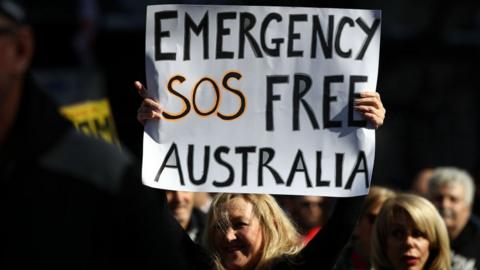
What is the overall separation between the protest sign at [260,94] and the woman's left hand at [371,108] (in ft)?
0.14

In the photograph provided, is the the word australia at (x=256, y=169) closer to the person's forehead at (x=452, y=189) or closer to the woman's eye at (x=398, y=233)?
the woman's eye at (x=398, y=233)

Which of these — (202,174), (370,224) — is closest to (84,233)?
(202,174)

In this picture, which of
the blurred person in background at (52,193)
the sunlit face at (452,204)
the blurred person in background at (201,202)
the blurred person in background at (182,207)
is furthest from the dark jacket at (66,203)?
the sunlit face at (452,204)

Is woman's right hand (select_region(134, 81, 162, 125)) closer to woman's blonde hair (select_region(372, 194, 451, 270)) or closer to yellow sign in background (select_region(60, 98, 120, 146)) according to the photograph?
woman's blonde hair (select_region(372, 194, 451, 270))

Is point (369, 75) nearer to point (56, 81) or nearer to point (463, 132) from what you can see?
point (56, 81)

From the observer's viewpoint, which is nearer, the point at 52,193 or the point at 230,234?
the point at 52,193

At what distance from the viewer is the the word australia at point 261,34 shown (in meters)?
4.48

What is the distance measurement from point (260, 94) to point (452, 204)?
256 centimetres

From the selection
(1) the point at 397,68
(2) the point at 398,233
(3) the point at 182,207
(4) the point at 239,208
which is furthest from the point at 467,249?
(1) the point at 397,68

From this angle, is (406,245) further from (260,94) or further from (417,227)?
(260,94)

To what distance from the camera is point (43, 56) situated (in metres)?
18.2

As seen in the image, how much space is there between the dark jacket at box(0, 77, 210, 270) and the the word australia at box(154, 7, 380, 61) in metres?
1.83

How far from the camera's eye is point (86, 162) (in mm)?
2666

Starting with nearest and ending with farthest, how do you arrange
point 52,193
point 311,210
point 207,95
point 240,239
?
point 52,193
point 240,239
point 207,95
point 311,210
